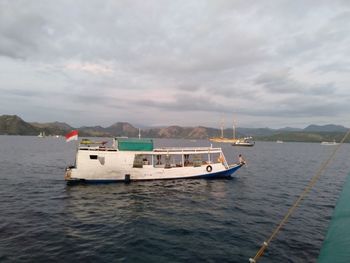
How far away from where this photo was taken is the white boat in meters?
34.8

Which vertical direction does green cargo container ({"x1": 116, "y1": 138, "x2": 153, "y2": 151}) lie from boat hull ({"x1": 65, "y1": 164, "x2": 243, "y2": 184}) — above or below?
above

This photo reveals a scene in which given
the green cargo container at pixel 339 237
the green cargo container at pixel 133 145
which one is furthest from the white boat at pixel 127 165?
the green cargo container at pixel 339 237

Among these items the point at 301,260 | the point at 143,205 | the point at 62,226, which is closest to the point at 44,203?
the point at 62,226

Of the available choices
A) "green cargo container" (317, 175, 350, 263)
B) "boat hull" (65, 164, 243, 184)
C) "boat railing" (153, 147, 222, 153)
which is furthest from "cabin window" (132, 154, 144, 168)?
"green cargo container" (317, 175, 350, 263)

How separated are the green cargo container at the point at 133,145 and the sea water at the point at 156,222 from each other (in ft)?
15.6

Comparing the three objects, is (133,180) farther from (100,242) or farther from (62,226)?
(100,242)

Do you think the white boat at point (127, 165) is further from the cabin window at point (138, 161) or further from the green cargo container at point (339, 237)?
the green cargo container at point (339, 237)

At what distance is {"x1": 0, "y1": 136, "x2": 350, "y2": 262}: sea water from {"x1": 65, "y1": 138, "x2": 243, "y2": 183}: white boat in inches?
49.6

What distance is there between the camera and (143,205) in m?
26.5

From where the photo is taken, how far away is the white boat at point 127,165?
3475cm

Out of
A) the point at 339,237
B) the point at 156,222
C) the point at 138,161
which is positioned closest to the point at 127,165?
the point at 138,161

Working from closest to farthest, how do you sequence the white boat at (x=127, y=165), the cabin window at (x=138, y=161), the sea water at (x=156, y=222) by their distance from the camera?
the sea water at (x=156, y=222) < the white boat at (x=127, y=165) < the cabin window at (x=138, y=161)

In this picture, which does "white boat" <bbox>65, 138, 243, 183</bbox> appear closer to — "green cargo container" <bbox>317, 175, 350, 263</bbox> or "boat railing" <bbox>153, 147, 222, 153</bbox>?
"boat railing" <bbox>153, 147, 222, 153</bbox>

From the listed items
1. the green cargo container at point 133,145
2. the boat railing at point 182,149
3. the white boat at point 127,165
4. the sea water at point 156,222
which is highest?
the green cargo container at point 133,145
